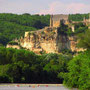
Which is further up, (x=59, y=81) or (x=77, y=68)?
(x=77, y=68)

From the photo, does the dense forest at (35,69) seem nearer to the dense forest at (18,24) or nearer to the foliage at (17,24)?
the dense forest at (18,24)

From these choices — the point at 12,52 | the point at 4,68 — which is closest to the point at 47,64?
the point at 12,52

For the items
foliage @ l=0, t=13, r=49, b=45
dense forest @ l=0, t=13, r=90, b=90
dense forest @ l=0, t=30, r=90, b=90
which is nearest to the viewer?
dense forest @ l=0, t=13, r=90, b=90

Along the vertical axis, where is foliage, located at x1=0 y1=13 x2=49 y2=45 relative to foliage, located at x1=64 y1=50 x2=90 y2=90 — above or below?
above

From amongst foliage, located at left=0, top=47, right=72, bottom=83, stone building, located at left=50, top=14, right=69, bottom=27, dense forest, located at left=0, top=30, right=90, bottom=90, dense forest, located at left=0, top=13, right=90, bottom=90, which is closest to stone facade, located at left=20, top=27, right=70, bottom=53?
dense forest, located at left=0, top=13, right=90, bottom=90

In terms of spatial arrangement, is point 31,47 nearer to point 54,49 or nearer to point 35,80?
point 54,49

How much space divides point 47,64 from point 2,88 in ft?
64.2

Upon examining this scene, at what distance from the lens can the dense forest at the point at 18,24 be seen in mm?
110100

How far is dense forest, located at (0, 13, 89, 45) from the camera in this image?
110 metres

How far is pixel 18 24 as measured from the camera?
12862 centimetres

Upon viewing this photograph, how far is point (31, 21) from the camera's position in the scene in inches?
5098

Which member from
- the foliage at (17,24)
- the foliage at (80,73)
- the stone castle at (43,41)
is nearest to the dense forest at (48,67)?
the foliage at (80,73)

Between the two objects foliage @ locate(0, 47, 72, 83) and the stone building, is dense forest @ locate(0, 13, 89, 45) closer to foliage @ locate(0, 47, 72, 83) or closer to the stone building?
the stone building

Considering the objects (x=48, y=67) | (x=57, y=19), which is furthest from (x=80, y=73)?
(x=57, y=19)
